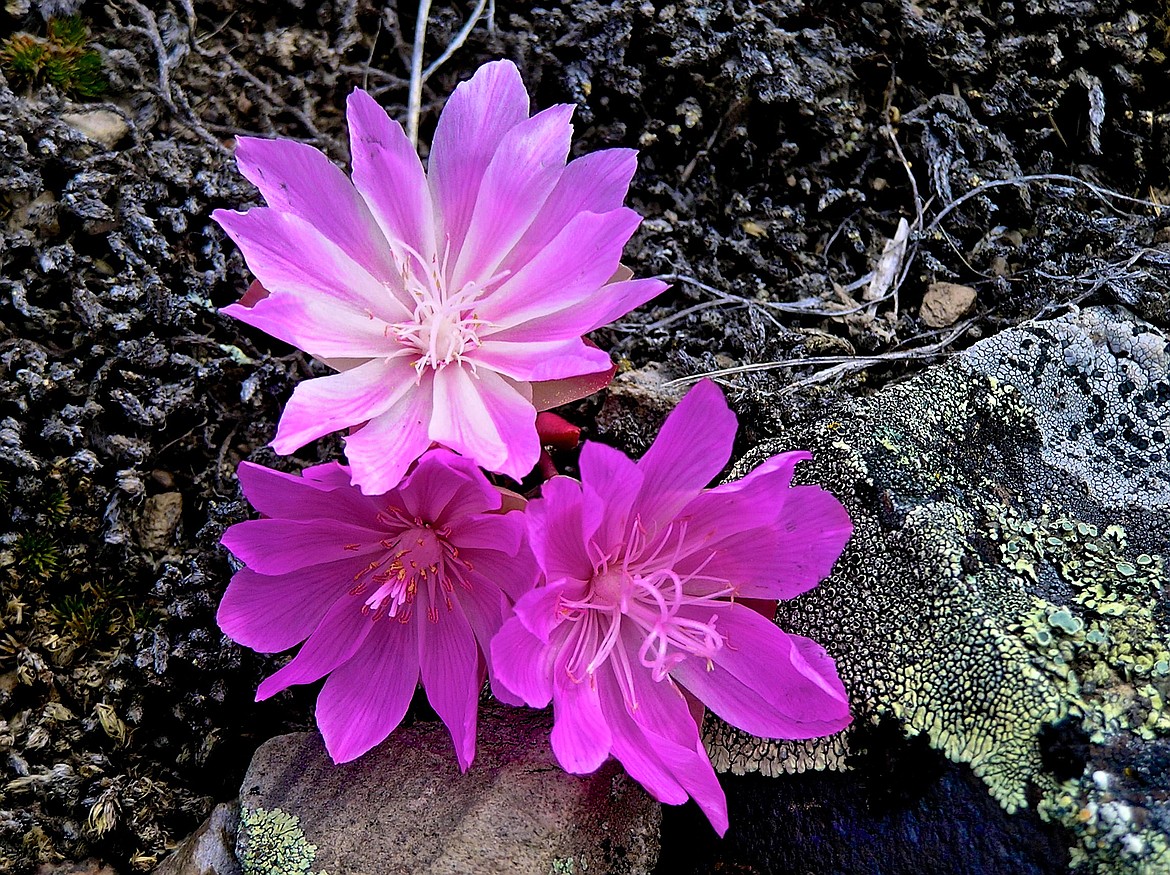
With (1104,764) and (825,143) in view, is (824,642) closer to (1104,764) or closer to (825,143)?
(1104,764)

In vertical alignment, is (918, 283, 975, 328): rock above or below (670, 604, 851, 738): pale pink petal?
above

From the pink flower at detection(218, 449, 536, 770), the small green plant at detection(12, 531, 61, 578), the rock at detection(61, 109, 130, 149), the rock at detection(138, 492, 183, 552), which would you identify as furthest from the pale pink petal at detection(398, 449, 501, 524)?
the rock at detection(61, 109, 130, 149)

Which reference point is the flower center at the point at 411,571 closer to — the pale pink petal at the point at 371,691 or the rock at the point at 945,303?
the pale pink petal at the point at 371,691

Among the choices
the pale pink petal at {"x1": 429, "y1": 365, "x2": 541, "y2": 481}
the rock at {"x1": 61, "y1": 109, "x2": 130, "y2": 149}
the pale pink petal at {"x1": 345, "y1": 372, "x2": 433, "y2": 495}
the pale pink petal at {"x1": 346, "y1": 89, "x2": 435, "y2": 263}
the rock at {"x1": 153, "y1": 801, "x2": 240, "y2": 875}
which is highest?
the pale pink petal at {"x1": 346, "y1": 89, "x2": 435, "y2": 263}

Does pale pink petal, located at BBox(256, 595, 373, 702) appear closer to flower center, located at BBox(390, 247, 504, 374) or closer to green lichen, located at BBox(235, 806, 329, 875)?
green lichen, located at BBox(235, 806, 329, 875)

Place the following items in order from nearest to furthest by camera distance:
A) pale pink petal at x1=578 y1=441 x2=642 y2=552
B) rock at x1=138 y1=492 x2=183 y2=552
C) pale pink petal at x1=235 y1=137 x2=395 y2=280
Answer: pale pink petal at x1=578 y1=441 x2=642 y2=552
pale pink petal at x1=235 y1=137 x2=395 y2=280
rock at x1=138 y1=492 x2=183 y2=552

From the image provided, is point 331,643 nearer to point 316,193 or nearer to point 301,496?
point 301,496

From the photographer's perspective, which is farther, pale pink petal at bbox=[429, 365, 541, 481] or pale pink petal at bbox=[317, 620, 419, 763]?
pale pink petal at bbox=[317, 620, 419, 763]

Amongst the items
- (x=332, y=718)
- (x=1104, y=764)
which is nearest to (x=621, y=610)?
(x=332, y=718)

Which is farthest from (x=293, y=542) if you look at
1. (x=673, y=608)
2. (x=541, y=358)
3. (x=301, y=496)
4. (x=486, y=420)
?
(x=673, y=608)
